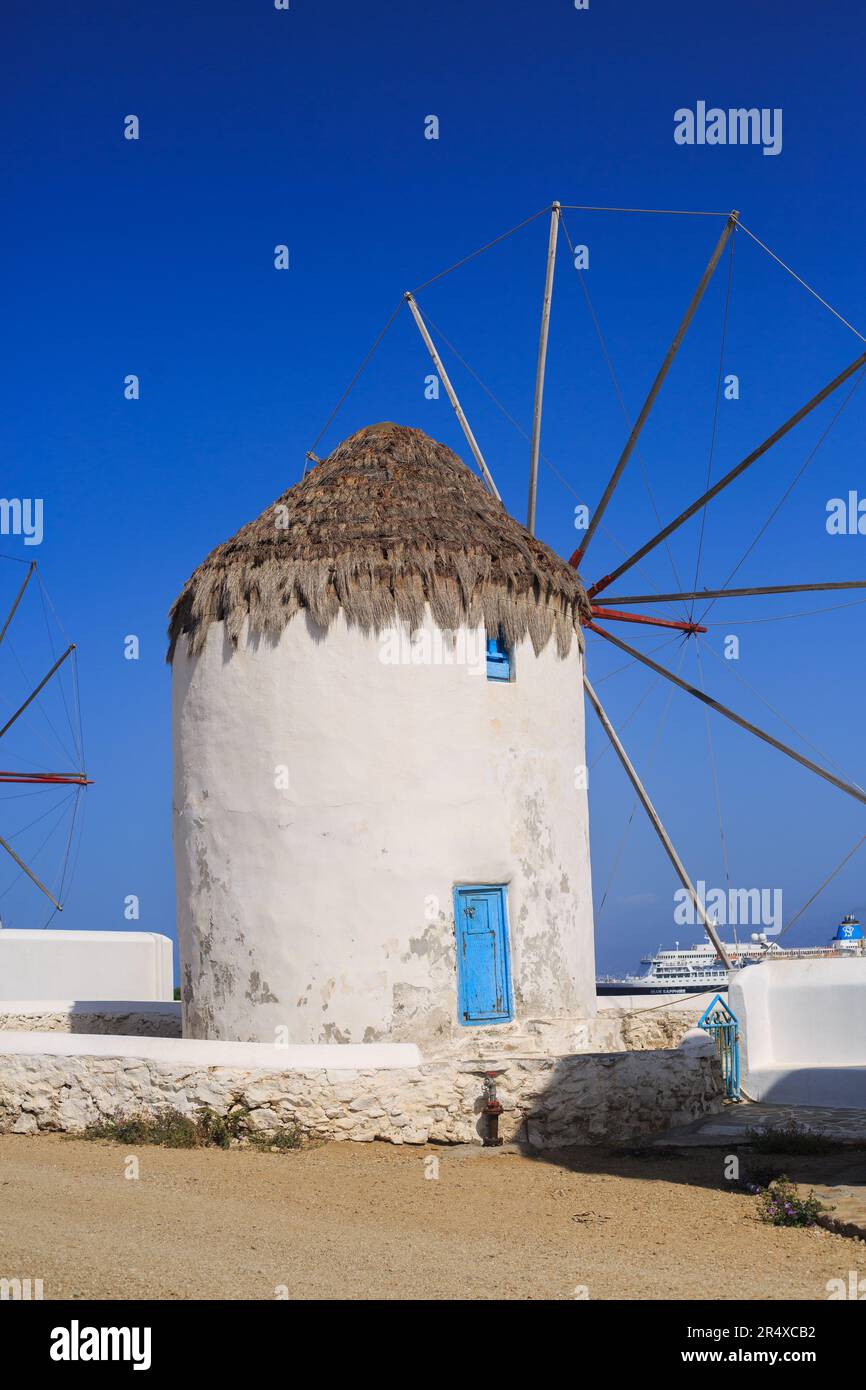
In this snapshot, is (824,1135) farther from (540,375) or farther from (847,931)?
(847,931)

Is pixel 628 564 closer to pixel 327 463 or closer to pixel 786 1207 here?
pixel 327 463

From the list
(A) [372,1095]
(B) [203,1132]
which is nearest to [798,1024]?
(A) [372,1095]

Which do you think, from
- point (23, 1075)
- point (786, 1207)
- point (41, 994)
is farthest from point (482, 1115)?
point (41, 994)

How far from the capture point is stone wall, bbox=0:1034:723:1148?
10.4 metres

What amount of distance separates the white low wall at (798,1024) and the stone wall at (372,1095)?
7.90ft

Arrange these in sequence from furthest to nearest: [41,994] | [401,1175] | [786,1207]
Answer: [41,994] → [401,1175] → [786,1207]

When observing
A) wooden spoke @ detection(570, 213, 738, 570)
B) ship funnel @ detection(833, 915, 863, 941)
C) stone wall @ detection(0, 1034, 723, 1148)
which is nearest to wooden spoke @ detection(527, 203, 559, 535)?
wooden spoke @ detection(570, 213, 738, 570)

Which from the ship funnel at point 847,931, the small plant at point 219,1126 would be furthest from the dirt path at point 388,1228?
the ship funnel at point 847,931

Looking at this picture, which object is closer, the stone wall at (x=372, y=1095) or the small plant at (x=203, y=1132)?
the small plant at (x=203, y=1132)

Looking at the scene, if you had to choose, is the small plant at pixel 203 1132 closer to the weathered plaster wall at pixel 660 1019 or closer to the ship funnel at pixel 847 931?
A: the weathered plaster wall at pixel 660 1019

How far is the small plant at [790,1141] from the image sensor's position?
33.7 ft

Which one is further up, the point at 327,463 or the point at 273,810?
the point at 327,463
